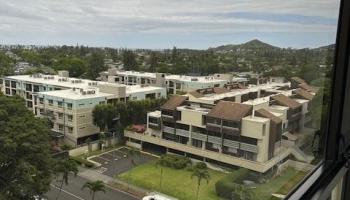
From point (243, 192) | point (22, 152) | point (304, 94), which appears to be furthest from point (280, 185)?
point (22, 152)

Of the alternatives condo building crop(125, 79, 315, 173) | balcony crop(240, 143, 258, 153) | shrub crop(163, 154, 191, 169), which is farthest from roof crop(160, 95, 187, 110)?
balcony crop(240, 143, 258, 153)

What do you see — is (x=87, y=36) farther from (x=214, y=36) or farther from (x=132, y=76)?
(x=214, y=36)

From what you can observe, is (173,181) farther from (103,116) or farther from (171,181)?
(103,116)

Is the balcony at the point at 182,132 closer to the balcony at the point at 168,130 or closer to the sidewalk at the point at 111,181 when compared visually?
the balcony at the point at 168,130

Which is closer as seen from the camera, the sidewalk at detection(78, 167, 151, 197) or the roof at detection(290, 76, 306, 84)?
the sidewalk at detection(78, 167, 151, 197)

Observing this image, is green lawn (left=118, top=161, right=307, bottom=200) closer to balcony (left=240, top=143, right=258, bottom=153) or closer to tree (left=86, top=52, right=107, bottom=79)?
Answer: balcony (left=240, top=143, right=258, bottom=153)

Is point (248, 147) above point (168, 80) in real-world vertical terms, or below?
below

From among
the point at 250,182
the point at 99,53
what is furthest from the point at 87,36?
the point at 250,182

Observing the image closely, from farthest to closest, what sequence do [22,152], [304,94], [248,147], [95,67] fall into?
[304,94] < [248,147] < [95,67] < [22,152]
